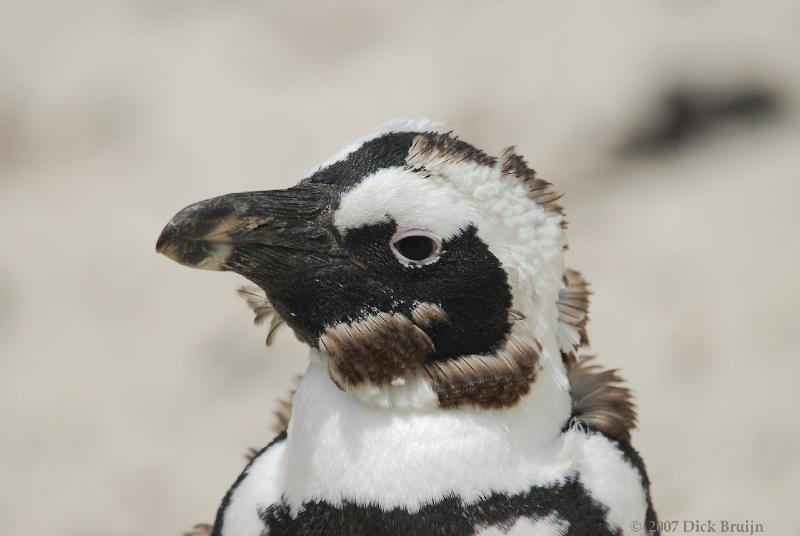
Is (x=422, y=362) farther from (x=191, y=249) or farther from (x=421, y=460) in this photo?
(x=191, y=249)

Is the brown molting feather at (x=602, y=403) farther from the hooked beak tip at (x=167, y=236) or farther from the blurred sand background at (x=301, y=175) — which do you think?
the blurred sand background at (x=301, y=175)

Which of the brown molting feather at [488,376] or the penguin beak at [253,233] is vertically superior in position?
the penguin beak at [253,233]

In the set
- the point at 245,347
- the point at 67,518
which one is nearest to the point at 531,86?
the point at 245,347

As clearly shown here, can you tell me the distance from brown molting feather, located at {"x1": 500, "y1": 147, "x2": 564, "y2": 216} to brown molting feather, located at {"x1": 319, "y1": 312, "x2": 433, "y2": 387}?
1.28ft

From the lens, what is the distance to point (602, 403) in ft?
8.10

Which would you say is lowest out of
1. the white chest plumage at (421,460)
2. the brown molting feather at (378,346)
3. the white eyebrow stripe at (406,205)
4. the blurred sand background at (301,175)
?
the white chest plumage at (421,460)

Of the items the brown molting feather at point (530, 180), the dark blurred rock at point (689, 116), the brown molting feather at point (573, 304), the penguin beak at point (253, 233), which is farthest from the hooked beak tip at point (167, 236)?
Answer: the dark blurred rock at point (689, 116)

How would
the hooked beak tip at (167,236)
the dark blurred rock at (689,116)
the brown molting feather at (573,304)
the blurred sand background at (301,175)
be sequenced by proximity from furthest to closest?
the dark blurred rock at (689,116), the blurred sand background at (301,175), the brown molting feather at (573,304), the hooked beak tip at (167,236)

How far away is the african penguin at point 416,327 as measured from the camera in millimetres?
2020

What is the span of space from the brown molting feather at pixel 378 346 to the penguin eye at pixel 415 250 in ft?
0.37

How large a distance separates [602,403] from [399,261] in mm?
746

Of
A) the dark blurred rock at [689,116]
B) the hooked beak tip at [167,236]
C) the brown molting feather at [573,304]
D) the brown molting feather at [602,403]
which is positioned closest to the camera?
the hooked beak tip at [167,236]

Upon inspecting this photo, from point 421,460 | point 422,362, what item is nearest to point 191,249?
point 422,362

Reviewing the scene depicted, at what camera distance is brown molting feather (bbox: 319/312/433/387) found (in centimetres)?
203
